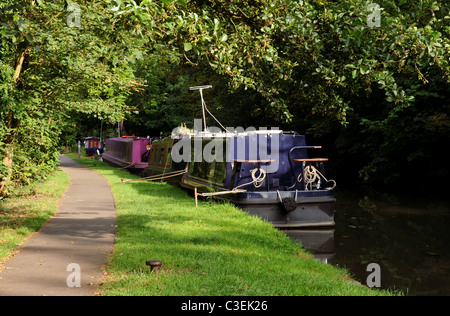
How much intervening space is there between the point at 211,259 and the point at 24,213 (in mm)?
6225

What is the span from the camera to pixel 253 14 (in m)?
7.98

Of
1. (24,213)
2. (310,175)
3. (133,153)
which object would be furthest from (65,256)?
(133,153)

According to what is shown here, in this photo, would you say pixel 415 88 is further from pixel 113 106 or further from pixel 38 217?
pixel 38 217

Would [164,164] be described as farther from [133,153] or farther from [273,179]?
[273,179]

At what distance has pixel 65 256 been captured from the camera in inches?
287

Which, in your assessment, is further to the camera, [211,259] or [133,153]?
[133,153]

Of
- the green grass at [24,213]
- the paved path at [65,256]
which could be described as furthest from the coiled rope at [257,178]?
the green grass at [24,213]

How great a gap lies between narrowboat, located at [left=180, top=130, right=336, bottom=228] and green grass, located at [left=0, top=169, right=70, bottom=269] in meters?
3.93

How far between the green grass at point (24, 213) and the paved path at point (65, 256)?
19 centimetres

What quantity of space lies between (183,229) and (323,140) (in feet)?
69.7

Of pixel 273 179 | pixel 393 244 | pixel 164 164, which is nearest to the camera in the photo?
pixel 393 244

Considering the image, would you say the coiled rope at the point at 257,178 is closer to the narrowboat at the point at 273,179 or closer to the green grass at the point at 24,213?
the narrowboat at the point at 273,179

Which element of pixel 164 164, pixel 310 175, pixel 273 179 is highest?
pixel 310 175

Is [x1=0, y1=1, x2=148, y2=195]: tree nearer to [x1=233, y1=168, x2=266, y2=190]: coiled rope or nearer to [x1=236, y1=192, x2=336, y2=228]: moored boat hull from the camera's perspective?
[x1=233, y1=168, x2=266, y2=190]: coiled rope
